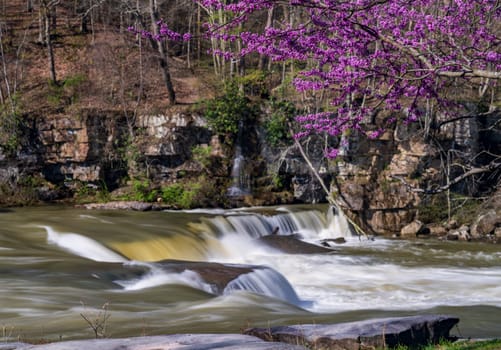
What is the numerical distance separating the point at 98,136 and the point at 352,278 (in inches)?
549

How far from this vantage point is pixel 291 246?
53.7 feet

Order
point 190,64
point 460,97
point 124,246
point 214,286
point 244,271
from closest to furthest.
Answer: point 214,286, point 244,271, point 124,246, point 460,97, point 190,64

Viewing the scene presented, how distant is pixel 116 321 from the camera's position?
7.45 m

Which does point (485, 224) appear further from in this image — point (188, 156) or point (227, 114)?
point (188, 156)

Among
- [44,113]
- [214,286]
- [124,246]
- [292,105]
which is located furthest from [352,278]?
[44,113]

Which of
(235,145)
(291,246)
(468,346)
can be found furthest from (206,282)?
(235,145)

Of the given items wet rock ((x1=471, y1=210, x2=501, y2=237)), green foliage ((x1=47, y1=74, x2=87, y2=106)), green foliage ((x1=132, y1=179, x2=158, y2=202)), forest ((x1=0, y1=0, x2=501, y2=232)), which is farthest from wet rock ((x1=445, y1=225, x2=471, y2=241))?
green foliage ((x1=47, y1=74, x2=87, y2=106))

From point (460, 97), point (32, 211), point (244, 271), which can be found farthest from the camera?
point (460, 97)

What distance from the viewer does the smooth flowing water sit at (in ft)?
26.2

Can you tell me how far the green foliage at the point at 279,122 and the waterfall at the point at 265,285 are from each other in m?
12.7

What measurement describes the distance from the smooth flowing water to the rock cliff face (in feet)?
7.13

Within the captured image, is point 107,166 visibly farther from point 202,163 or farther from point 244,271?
point 244,271

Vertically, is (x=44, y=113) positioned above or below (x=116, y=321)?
above

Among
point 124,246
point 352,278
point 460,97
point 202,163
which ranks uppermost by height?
point 460,97
